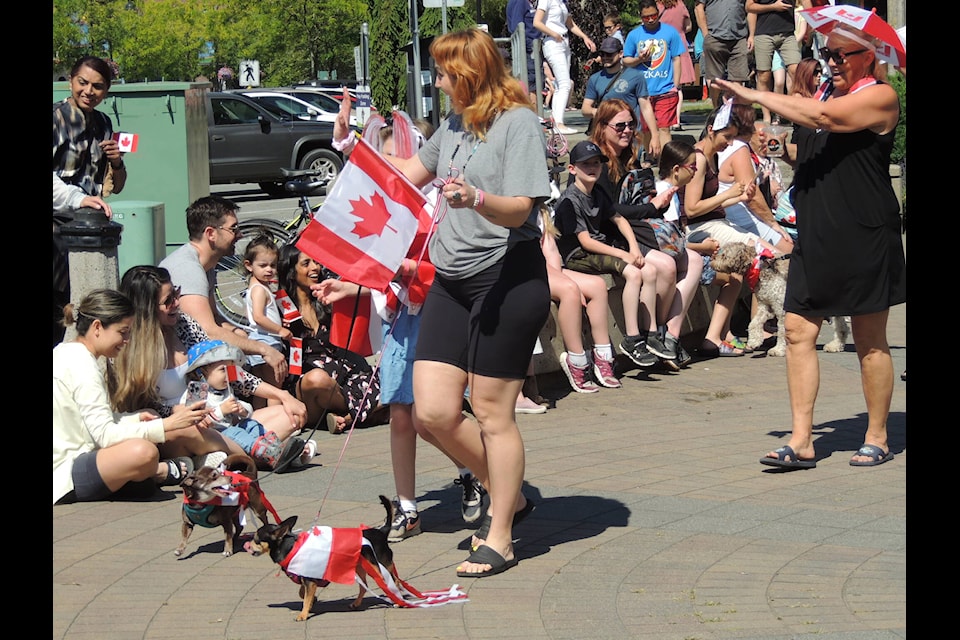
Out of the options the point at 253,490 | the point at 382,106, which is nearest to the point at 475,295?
the point at 253,490

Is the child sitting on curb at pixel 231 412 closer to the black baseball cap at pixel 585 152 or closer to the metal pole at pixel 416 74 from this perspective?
the black baseball cap at pixel 585 152

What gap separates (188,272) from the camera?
766 cm

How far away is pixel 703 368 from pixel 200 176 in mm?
5224

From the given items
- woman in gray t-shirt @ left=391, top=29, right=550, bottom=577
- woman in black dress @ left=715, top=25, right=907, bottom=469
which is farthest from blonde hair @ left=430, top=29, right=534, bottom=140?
woman in black dress @ left=715, top=25, right=907, bottom=469

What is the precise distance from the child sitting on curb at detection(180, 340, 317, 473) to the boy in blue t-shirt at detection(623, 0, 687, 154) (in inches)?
355

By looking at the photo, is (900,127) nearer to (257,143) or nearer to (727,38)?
(727,38)

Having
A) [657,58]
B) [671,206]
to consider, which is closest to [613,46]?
[657,58]

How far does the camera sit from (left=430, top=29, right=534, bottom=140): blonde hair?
5.24m

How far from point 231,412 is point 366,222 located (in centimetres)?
169

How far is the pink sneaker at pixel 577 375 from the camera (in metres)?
9.03

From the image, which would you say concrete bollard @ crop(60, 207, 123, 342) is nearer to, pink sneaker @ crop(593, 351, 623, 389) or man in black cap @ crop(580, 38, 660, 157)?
pink sneaker @ crop(593, 351, 623, 389)

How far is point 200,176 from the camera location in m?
12.4

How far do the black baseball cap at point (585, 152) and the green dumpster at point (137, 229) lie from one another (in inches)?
117
